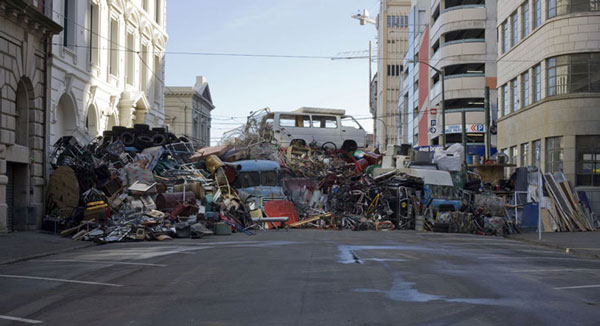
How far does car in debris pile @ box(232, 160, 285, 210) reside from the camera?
27.6 metres

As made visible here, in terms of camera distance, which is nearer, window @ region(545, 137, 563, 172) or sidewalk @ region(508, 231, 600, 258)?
sidewalk @ region(508, 231, 600, 258)

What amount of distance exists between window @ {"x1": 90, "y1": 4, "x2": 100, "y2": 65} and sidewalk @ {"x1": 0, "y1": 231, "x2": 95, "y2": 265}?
1393 centimetres

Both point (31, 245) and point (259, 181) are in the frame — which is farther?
point (259, 181)

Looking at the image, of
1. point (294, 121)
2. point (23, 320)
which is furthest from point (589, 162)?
point (23, 320)

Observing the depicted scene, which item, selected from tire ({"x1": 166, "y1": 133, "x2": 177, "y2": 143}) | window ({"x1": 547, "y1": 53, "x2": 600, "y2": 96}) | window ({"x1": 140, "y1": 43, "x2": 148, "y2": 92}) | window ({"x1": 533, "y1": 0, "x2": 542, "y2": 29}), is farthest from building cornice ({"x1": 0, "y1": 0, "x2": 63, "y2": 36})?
window ({"x1": 533, "y1": 0, "x2": 542, "y2": 29})

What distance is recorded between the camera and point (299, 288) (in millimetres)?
9648

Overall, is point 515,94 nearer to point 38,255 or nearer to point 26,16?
point 26,16

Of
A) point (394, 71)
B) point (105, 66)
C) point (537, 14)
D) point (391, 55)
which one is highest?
point (391, 55)

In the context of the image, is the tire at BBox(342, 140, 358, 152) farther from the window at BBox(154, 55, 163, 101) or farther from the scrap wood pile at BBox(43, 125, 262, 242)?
the window at BBox(154, 55, 163, 101)

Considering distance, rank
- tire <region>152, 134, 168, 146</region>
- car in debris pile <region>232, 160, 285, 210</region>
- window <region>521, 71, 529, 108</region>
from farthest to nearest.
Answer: window <region>521, 71, 529, 108</region> < tire <region>152, 134, 168, 146</region> < car in debris pile <region>232, 160, 285, 210</region>

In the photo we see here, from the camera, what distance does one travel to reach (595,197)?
104 ft

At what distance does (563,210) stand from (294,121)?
48.9ft

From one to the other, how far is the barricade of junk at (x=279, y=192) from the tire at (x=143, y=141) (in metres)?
0.05

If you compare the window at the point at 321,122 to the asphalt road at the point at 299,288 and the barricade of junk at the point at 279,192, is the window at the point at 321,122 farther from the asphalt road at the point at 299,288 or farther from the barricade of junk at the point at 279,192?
the asphalt road at the point at 299,288
